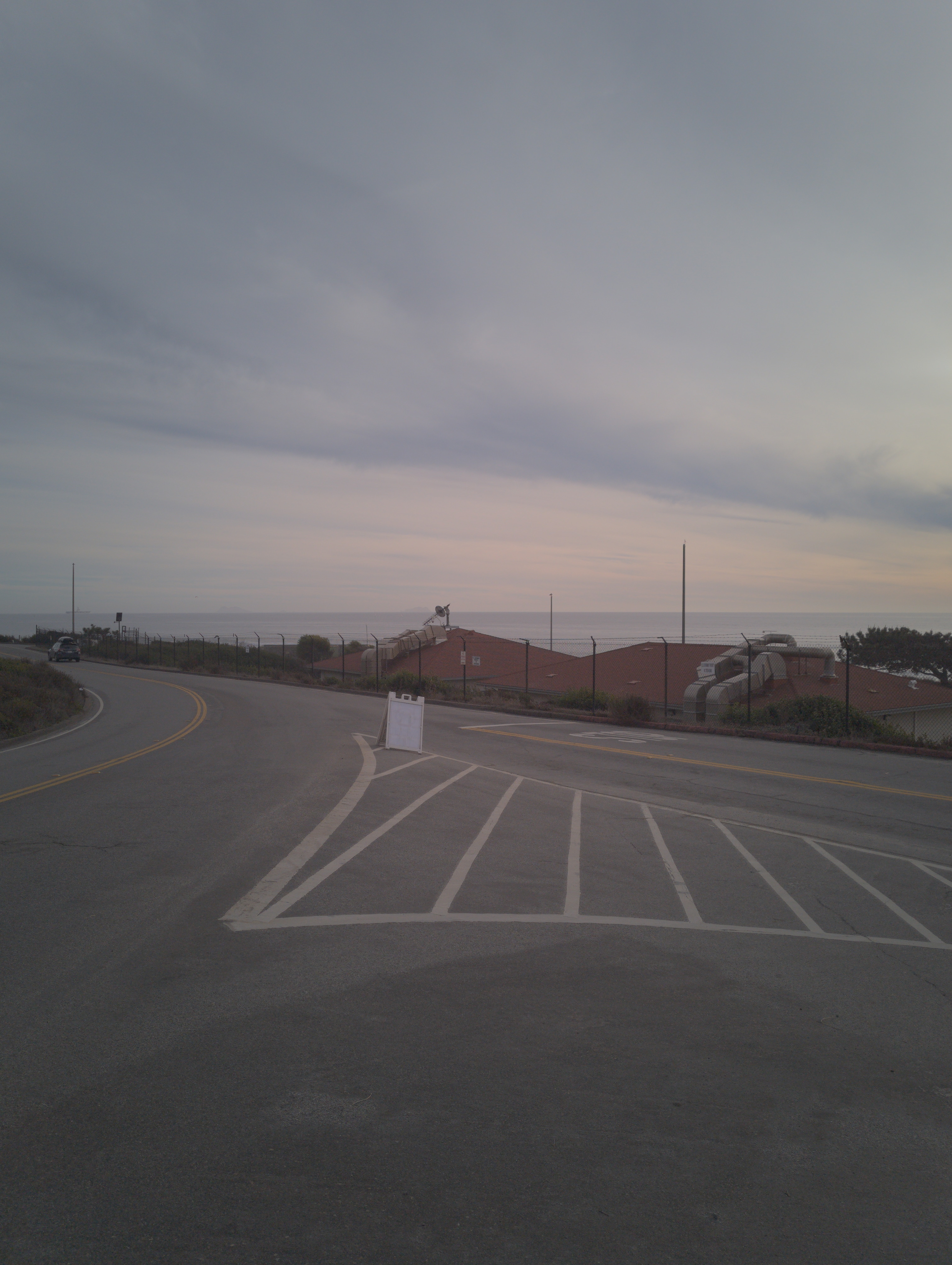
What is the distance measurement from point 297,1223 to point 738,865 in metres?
6.68

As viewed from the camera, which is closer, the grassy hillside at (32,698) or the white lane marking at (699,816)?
the white lane marking at (699,816)

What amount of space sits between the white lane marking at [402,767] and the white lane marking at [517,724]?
21.5 ft

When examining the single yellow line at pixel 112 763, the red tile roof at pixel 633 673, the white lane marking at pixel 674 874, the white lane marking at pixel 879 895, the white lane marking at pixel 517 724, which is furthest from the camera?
the red tile roof at pixel 633 673

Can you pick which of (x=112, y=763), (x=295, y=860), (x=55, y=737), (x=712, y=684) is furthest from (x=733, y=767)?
(x=712, y=684)

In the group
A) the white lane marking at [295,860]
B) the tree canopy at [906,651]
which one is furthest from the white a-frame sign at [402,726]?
the tree canopy at [906,651]

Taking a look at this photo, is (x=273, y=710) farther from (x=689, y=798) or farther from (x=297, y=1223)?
(x=297, y=1223)

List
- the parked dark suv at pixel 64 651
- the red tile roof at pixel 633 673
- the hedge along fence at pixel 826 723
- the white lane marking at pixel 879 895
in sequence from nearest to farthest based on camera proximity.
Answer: the white lane marking at pixel 879 895 → the hedge along fence at pixel 826 723 → the red tile roof at pixel 633 673 → the parked dark suv at pixel 64 651

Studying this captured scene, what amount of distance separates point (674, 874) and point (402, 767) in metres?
7.44

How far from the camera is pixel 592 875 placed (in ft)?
27.2

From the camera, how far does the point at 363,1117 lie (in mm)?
3729

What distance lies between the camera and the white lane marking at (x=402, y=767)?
45.8 ft

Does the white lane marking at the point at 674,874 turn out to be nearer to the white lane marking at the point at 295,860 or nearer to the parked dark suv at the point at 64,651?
the white lane marking at the point at 295,860

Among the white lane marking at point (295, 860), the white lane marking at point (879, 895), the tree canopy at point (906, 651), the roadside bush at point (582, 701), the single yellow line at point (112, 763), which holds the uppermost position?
the tree canopy at point (906, 651)

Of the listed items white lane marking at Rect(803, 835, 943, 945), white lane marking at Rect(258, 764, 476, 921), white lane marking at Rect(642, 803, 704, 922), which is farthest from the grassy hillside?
white lane marking at Rect(803, 835, 943, 945)
